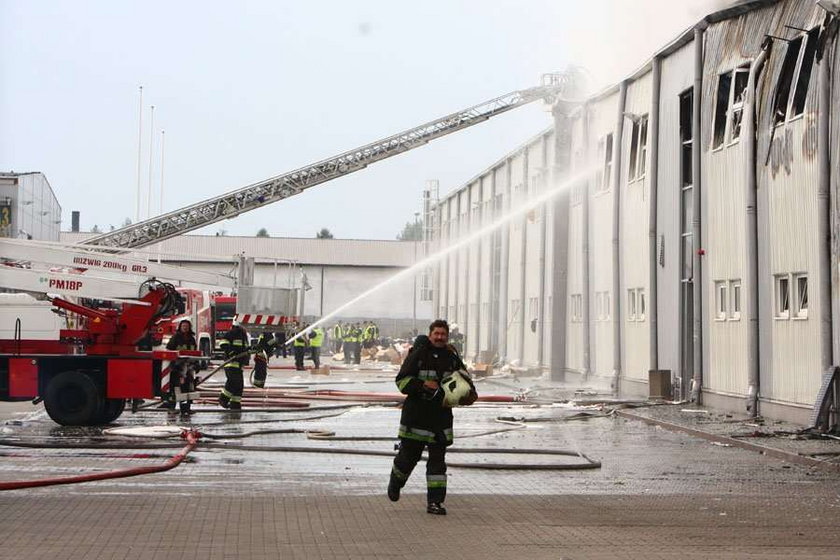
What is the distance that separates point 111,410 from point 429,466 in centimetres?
979

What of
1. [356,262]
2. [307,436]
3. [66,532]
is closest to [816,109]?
[307,436]

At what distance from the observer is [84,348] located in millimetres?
18844

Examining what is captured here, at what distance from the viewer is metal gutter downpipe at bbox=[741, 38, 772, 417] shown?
20.1m

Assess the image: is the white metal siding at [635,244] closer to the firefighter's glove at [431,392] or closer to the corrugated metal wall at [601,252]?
the corrugated metal wall at [601,252]

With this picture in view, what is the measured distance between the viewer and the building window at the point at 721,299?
22.0 metres

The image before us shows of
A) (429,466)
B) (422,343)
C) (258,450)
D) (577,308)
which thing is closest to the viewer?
(429,466)

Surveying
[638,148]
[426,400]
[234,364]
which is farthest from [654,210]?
[426,400]

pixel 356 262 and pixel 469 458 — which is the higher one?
pixel 356 262

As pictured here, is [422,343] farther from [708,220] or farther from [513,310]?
[513,310]

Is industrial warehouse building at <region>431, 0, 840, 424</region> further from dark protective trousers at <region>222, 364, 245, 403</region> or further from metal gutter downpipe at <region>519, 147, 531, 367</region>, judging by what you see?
dark protective trousers at <region>222, 364, 245, 403</region>

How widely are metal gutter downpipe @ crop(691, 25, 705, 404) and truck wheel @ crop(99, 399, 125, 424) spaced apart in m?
10.2

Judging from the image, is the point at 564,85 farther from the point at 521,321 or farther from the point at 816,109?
the point at 816,109

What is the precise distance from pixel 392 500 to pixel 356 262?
65.8 metres

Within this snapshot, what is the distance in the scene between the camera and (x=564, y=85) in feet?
113
